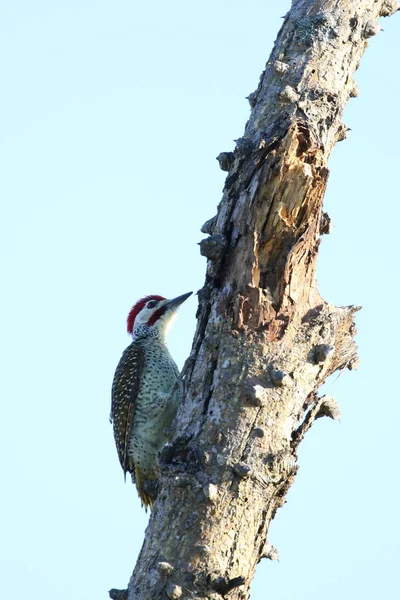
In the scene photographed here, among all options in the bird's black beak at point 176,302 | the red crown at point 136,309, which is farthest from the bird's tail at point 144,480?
the red crown at point 136,309

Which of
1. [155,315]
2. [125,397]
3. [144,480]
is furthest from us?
[155,315]

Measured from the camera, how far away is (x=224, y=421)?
15.4 ft

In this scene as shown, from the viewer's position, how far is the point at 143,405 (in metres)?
8.00

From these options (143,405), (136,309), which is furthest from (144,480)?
(136,309)

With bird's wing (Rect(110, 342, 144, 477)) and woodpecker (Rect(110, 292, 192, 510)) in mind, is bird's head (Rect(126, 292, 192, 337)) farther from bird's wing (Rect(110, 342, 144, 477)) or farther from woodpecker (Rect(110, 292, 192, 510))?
bird's wing (Rect(110, 342, 144, 477))

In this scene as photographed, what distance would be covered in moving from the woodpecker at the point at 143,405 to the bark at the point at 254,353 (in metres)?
2.79

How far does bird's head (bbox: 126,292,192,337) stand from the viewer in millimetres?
9148

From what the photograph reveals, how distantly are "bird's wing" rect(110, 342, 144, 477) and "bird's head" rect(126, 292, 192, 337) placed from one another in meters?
Result: 0.61

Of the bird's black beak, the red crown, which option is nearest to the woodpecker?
the bird's black beak

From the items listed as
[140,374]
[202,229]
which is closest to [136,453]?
[140,374]

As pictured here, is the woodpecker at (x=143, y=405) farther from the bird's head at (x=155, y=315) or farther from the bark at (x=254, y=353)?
the bark at (x=254, y=353)

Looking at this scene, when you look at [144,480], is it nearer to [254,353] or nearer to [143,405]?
[143,405]

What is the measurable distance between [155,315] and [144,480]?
1968 millimetres

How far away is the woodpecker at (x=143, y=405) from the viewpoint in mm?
7797
